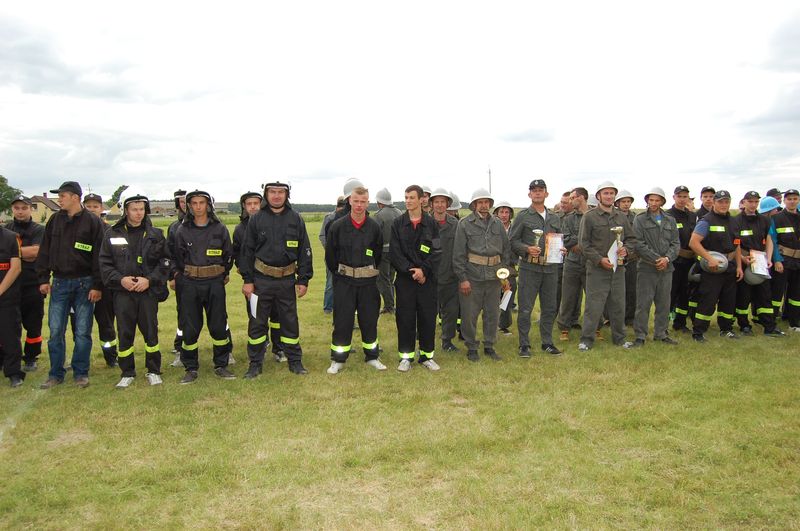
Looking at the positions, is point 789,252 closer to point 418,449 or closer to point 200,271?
point 418,449

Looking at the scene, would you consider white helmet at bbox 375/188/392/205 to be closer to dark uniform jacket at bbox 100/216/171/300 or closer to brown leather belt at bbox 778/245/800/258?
dark uniform jacket at bbox 100/216/171/300

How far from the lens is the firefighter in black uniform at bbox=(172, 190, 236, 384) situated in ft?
21.8

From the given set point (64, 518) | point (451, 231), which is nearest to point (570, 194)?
point (451, 231)

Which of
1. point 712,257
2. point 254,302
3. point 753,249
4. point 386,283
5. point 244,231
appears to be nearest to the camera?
point 254,302

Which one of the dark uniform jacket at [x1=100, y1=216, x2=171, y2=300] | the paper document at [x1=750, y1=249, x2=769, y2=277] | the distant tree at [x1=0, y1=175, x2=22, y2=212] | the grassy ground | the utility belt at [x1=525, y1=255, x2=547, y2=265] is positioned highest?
the distant tree at [x1=0, y1=175, x2=22, y2=212]

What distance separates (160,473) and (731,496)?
4.17 metres

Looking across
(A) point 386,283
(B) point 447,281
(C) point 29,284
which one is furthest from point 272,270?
(A) point 386,283

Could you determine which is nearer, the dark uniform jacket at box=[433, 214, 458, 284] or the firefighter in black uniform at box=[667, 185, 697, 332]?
the dark uniform jacket at box=[433, 214, 458, 284]

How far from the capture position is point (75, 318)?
658 centimetres

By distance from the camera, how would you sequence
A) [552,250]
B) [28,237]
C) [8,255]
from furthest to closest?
[552,250] → [28,237] → [8,255]

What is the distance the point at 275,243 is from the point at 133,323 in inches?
73.2

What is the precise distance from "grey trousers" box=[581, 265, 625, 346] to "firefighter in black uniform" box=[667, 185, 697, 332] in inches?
58.2

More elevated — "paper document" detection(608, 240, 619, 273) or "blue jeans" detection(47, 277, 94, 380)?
"paper document" detection(608, 240, 619, 273)

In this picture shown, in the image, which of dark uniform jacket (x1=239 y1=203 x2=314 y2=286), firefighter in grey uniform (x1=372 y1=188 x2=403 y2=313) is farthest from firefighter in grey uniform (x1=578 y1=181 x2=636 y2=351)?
dark uniform jacket (x1=239 y1=203 x2=314 y2=286)
